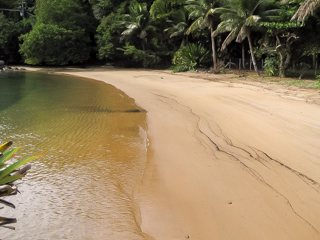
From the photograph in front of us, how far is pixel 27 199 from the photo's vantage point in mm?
4645

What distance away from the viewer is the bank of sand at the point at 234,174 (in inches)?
148

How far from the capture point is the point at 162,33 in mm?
31719

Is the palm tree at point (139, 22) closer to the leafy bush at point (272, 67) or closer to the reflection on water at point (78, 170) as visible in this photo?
the leafy bush at point (272, 67)

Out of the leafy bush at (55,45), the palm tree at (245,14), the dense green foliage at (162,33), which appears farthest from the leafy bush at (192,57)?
the leafy bush at (55,45)

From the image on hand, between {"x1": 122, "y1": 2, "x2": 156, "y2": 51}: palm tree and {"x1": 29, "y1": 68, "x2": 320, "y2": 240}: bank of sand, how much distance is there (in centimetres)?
2194

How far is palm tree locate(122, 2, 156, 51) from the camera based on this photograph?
99.9 feet

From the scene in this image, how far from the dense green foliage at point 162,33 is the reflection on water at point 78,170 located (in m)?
11.9

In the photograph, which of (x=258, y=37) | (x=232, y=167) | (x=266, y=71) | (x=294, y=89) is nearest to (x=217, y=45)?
(x=258, y=37)

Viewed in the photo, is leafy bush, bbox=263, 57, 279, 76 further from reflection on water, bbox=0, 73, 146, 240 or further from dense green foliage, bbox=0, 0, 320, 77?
reflection on water, bbox=0, 73, 146, 240

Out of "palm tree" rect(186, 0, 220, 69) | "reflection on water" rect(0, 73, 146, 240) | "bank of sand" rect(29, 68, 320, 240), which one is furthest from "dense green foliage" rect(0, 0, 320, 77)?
"reflection on water" rect(0, 73, 146, 240)

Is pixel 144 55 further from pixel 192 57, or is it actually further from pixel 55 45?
pixel 55 45

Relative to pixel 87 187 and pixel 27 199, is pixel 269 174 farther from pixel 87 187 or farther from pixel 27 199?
pixel 27 199

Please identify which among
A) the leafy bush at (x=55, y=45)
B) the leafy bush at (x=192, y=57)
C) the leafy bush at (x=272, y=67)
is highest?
the leafy bush at (x=55, y=45)

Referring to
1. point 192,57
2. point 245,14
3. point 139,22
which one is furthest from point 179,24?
point 245,14
